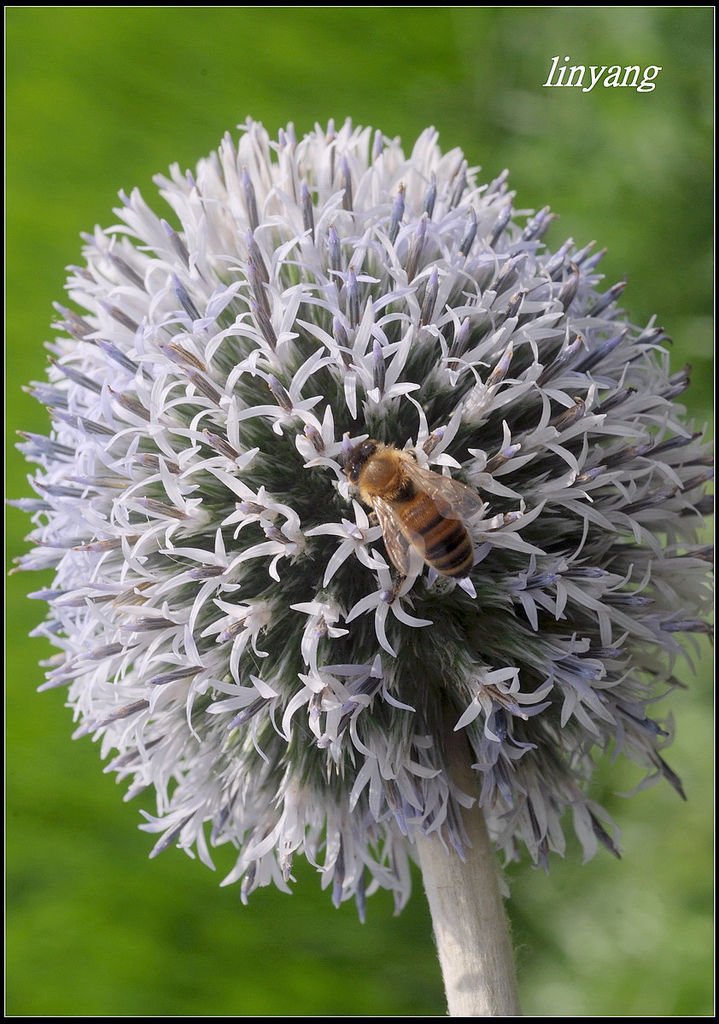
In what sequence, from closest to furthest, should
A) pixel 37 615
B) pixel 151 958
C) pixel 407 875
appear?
pixel 407 875
pixel 151 958
pixel 37 615

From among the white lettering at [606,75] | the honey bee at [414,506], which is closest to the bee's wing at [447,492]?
the honey bee at [414,506]

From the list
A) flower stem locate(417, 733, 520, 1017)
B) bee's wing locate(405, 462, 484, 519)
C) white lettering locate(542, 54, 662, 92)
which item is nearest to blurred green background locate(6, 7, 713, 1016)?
white lettering locate(542, 54, 662, 92)

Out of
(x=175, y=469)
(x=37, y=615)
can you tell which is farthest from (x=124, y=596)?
(x=37, y=615)

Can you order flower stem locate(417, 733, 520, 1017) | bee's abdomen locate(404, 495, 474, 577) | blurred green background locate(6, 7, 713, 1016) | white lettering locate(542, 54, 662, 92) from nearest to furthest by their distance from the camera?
bee's abdomen locate(404, 495, 474, 577), flower stem locate(417, 733, 520, 1017), white lettering locate(542, 54, 662, 92), blurred green background locate(6, 7, 713, 1016)

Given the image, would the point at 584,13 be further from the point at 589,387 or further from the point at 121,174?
the point at 589,387

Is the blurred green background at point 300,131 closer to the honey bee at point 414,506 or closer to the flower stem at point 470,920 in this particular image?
the flower stem at point 470,920

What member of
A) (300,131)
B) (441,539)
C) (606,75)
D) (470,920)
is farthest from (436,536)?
(300,131)

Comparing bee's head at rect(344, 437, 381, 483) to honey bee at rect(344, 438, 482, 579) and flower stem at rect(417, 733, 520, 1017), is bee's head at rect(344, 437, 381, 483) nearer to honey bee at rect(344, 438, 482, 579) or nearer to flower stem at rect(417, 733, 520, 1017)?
honey bee at rect(344, 438, 482, 579)
